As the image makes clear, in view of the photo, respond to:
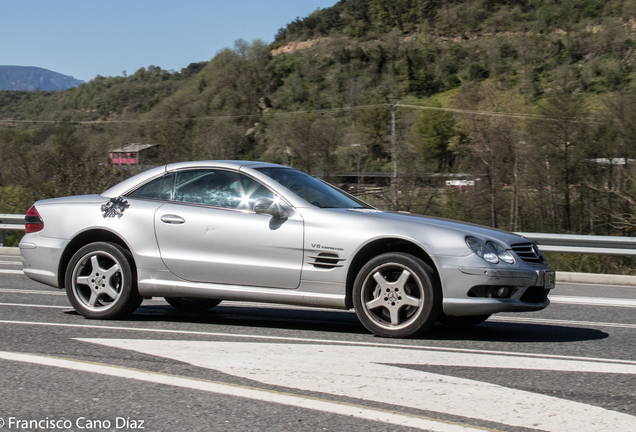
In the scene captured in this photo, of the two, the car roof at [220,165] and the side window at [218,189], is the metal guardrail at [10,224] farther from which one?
the side window at [218,189]

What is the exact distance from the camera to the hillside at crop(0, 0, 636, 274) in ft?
117

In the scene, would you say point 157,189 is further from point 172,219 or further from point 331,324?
point 331,324

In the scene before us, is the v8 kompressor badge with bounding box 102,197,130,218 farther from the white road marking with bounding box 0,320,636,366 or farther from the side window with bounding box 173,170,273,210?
the white road marking with bounding box 0,320,636,366

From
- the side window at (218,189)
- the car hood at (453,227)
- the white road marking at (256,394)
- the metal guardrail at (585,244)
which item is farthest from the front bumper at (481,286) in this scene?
the metal guardrail at (585,244)

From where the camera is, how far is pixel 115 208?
619 cm

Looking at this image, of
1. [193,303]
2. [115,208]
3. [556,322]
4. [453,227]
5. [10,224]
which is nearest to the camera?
[453,227]

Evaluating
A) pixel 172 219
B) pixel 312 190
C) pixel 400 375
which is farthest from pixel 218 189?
pixel 400 375

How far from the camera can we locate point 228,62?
135000mm

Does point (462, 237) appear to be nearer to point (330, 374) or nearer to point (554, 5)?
point (330, 374)

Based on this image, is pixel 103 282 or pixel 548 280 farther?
pixel 103 282

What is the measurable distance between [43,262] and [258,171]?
2254 mm

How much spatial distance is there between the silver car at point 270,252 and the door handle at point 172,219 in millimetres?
12

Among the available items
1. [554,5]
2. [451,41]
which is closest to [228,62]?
[451,41]

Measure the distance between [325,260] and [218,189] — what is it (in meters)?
1.27
